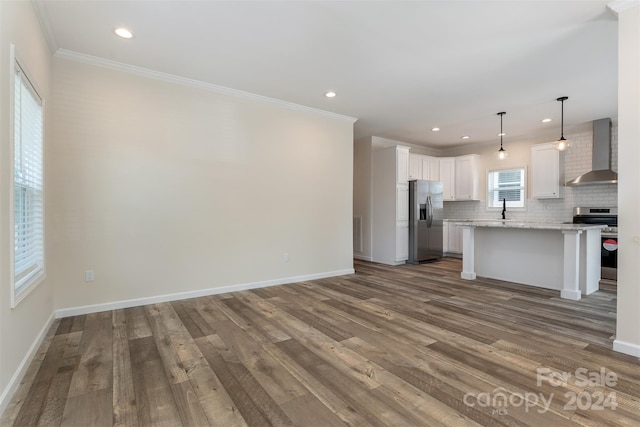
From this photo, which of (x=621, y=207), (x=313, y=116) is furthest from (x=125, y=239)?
(x=621, y=207)

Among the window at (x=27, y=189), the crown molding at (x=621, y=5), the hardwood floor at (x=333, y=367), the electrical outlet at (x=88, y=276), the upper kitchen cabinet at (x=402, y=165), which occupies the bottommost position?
the hardwood floor at (x=333, y=367)

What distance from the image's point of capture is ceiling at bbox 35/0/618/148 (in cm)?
254

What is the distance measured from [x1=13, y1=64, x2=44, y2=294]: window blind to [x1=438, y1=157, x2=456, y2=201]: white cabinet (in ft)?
24.3

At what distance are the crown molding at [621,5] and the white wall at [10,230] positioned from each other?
423cm

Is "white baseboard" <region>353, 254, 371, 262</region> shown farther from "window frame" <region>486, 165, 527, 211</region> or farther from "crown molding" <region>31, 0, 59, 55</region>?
"crown molding" <region>31, 0, 59, 55</region>

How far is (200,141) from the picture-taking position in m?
4.01

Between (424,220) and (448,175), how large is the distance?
1.81 meters

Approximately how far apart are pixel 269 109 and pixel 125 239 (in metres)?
2.58

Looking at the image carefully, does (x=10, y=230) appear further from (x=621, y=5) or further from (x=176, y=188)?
(x=621, y=5)

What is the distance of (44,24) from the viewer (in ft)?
A: 8.83

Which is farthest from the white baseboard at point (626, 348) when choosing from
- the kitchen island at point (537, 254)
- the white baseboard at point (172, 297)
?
the white baseboard at point (172, 297)

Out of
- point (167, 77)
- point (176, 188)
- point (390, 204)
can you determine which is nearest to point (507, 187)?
point (390, 204)

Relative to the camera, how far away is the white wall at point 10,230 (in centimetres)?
183

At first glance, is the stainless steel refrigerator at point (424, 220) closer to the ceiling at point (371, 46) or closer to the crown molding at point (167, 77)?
the ceiling at point (371, 46)
